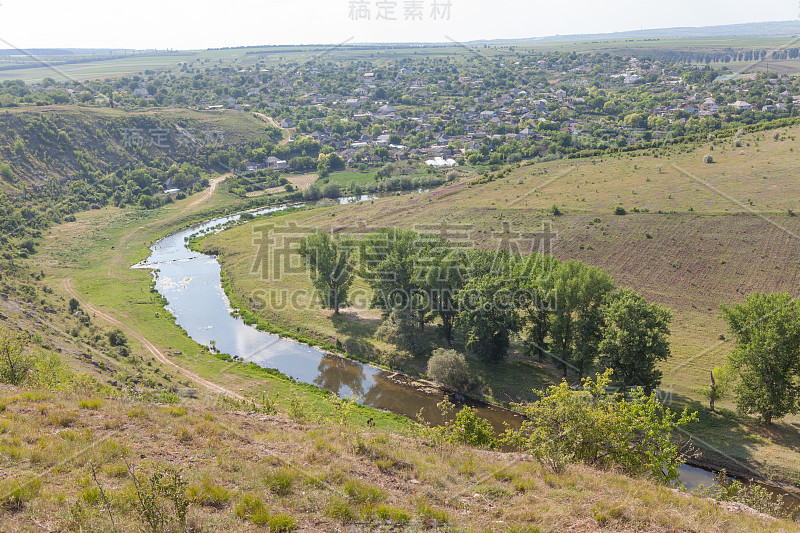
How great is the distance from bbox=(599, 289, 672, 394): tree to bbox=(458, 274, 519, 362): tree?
780 cm

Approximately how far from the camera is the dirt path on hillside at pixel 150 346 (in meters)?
37.4

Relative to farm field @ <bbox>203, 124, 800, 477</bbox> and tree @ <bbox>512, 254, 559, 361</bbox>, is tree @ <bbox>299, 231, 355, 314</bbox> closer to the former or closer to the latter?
farm field @ <bbox>203, 124, 800, 477</bbox>

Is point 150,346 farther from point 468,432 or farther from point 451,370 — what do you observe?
point 468,432

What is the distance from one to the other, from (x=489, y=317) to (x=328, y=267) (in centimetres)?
1824

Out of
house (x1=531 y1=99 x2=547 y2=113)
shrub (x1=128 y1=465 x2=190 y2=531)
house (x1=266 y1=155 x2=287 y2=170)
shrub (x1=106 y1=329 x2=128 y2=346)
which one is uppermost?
house (x1=531 y1=99 x2=547 y2=113)

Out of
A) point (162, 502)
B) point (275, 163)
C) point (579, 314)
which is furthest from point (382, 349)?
point (275, 163)

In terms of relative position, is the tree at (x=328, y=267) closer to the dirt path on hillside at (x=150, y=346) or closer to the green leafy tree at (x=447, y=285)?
the green leafy tree at (x=447, y=285)

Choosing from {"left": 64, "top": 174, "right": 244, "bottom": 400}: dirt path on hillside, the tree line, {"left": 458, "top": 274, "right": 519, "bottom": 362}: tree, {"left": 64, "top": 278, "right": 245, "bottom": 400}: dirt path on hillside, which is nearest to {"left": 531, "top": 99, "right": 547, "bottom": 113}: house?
{"left": 64, "top": 174, "right": 244, "bottom": 400}: dirt path on hillside

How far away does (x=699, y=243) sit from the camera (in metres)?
52.4

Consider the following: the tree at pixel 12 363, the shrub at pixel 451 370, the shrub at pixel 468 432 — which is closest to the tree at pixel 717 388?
the shrub at pixel 451 370

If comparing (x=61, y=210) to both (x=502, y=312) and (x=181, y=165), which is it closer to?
(x=181, y=165)

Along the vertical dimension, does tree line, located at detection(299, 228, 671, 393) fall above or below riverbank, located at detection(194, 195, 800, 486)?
above

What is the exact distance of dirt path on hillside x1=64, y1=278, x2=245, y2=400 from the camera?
1474 inches

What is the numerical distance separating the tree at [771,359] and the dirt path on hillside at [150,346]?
3400 centimetres
